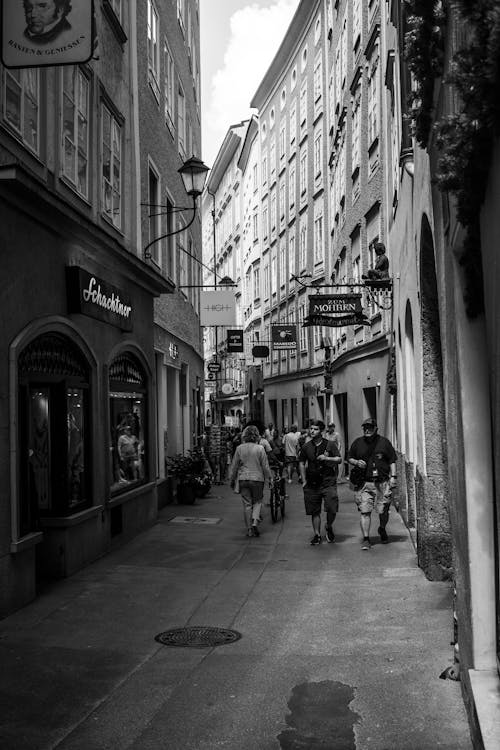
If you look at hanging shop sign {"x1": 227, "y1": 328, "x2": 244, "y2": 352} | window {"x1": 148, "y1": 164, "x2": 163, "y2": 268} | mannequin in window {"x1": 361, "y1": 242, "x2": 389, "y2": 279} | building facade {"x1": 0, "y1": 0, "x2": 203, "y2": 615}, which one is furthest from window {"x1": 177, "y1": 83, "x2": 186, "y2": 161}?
hanging shop sign {"x1": 227, "y1": 328, "x2": 244, "y2": 352}

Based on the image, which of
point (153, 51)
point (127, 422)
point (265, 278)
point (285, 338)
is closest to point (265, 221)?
point (265, 278)

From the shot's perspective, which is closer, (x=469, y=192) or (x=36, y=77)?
(x=469, y=192)

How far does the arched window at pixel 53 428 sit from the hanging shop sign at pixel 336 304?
722cm

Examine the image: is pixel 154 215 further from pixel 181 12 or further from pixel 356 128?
pixel 181 12

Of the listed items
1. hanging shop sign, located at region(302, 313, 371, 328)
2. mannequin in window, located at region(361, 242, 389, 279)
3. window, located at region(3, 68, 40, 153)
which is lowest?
hanging shop sign, located at region(302, 313, 371, 328)

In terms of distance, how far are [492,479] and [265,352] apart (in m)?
33.5

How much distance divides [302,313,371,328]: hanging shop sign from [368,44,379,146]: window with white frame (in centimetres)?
474

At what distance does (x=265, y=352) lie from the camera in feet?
127

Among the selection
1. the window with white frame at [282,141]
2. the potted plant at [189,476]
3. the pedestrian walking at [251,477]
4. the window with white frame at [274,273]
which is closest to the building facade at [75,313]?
the pedestrian walking at [251,477]

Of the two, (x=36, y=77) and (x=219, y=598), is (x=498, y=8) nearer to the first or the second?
(x=219, y=598)

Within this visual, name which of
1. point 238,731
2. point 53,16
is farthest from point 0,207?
point 238,731

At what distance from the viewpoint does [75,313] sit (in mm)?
10977

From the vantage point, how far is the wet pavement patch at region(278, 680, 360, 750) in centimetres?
514

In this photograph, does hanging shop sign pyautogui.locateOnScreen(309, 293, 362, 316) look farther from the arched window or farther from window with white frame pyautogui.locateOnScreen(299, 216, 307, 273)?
window with white frame pyautogui.locateOnScreen(299, 216, 307, 273)
